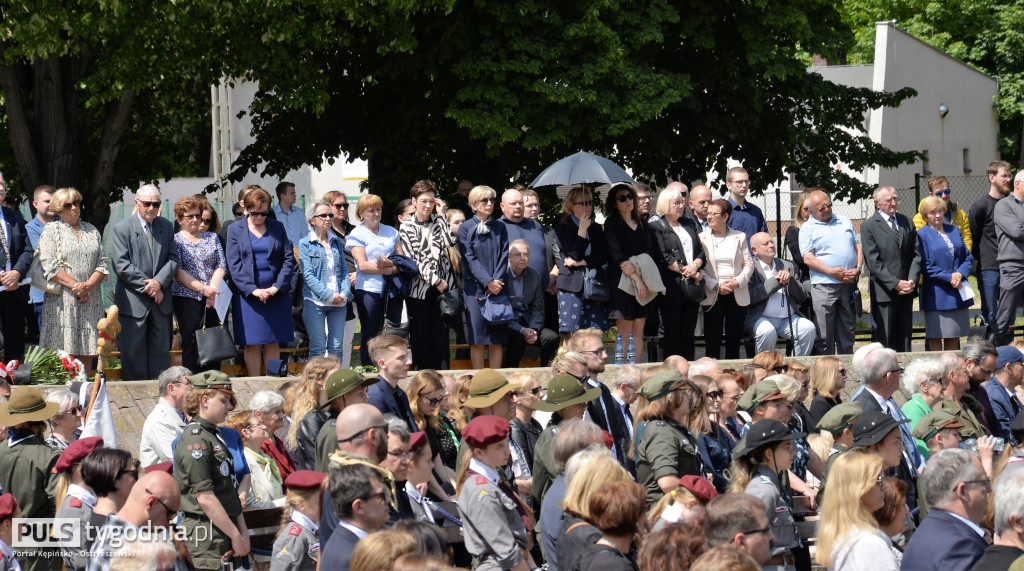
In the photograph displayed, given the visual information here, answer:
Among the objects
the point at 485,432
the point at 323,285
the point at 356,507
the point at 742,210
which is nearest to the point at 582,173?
the point at 742,210

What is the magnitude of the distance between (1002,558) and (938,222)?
8864 mm

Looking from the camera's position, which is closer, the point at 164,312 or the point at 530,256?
the point at 164,312

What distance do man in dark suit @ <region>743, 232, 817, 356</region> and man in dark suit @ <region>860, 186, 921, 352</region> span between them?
1.02 metres

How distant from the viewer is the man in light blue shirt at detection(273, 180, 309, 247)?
14.9 meters

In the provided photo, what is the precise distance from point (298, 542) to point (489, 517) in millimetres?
1027

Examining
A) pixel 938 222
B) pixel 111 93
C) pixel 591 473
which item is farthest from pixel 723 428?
pixel 111 93

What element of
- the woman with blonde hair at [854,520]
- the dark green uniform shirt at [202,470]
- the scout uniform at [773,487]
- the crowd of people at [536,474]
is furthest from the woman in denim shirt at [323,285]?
the woman with blonde hair at [854,520]

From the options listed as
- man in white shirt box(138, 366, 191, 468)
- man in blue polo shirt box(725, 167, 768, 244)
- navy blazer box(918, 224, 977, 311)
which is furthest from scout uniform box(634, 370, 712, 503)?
navy blazer box(918, 224, 977, 311)

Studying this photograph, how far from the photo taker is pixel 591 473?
6.52 metres

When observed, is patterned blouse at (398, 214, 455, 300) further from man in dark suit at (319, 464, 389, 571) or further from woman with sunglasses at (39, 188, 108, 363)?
man in dark suit at (319, 464, 389, 571)

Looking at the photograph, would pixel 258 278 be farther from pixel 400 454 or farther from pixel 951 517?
pixel 951 517

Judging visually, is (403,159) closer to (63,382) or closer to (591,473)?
(63,382)

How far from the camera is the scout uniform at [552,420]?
778 cm

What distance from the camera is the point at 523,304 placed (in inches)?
502
